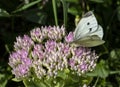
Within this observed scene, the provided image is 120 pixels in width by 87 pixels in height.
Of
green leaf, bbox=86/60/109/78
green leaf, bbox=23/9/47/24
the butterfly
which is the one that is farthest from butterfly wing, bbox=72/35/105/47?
green leaf, bbox=23/9/47/24

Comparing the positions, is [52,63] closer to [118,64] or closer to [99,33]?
[99,33]

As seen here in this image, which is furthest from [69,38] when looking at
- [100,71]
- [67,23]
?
[67,23]

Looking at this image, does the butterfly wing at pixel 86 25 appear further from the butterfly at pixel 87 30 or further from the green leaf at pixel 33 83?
the green leaf at pixel 33 83

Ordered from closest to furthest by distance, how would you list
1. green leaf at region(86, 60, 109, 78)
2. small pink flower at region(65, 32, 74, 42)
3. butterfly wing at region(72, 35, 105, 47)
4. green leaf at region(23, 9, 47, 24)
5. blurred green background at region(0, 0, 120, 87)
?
butterfly wing at region(72, 35, 105, 47) < small pink flower at region(65, 32, 74, 42) < green leaf at region(86, 60, 109, 78) < blurred green background at region(0, 0, 120, 87) < green leaf at region(23, 9, 47, 24)

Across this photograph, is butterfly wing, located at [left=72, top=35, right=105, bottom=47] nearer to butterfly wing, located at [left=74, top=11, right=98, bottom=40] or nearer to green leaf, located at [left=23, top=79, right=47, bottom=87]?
butterfly wing, located at [left=74, top=11, right=98, bottom=40]

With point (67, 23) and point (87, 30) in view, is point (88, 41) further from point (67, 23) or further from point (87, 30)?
point (67, 23)

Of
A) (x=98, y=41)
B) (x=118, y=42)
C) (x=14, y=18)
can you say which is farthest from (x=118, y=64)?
(x=14, y=18)

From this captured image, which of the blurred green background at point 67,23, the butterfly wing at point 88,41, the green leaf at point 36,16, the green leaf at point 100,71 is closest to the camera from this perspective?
the butterfly wing at point 88,41

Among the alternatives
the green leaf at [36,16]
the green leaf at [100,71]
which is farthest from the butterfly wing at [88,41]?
the green leaf at [36,16]
